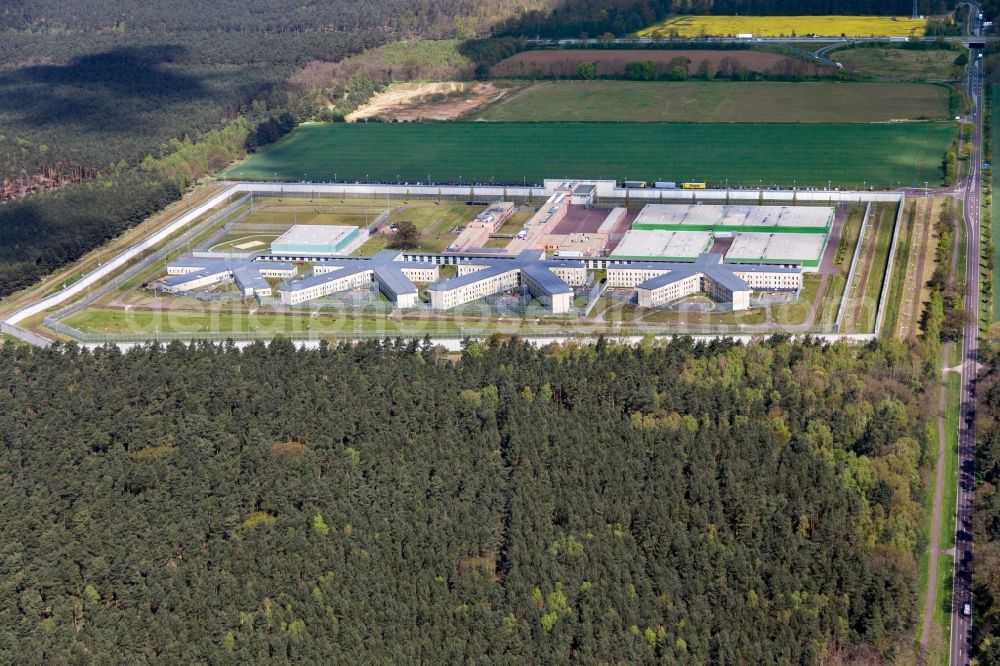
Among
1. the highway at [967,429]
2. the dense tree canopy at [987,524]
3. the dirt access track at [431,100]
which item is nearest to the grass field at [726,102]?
the dirt access track at [431,100]

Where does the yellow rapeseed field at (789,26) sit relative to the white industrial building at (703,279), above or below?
above

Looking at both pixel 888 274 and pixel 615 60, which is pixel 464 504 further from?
pixel 615 60

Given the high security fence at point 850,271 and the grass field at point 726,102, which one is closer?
the high security fence at point 850,271

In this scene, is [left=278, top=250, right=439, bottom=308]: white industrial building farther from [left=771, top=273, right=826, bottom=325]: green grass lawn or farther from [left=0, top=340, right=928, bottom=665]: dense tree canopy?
[left=771, top=273, right=826, bottom=325]: green grass lawn

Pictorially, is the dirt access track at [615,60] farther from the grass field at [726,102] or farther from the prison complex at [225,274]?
the prison complex at [225,274]

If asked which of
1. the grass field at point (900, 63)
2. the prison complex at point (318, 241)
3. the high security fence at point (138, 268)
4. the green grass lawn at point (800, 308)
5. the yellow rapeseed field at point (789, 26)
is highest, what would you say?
the yellow rapeseed field at point (789, 26)

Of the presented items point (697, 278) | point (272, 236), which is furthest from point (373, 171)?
point (697, 278)

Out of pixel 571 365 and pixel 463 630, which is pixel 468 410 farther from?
pixel 463 630

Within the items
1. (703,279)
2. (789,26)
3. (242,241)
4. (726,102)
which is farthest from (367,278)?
(789,26)
